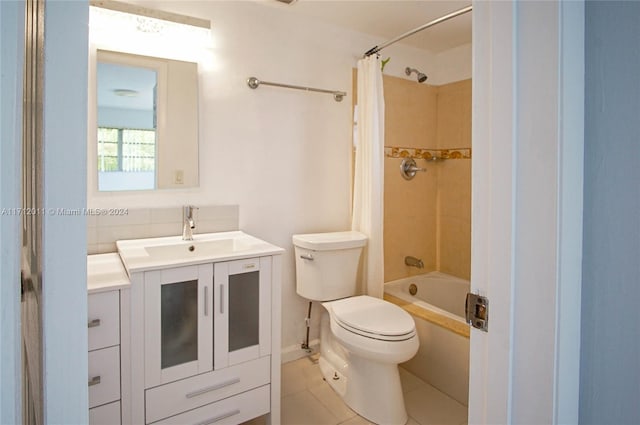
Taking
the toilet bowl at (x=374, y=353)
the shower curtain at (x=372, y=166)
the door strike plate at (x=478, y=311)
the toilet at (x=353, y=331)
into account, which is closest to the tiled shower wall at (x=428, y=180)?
the shower curtain at (x=372, y=166)

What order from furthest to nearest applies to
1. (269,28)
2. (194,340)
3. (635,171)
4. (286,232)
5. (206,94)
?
1. (286,232)
2. (269,28)
3. (206,94)
4. (194,340)
5. (635,171)

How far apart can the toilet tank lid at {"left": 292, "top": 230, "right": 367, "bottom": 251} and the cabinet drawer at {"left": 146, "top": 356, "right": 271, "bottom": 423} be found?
29.0 inches

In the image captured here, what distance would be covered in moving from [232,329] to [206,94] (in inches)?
51.6

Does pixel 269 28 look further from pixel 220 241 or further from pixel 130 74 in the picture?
pixel 220 241

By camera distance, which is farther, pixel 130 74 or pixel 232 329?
pixel 130 74

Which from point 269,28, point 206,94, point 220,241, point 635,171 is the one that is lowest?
point 220,241

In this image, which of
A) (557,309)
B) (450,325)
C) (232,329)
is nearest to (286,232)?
(232,329)

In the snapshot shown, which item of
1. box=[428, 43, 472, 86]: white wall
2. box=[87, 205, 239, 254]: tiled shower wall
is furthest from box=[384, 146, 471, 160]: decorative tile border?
box=[87, 205, 239, 254]: tiled shower wall

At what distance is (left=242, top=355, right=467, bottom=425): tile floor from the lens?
2002 mm

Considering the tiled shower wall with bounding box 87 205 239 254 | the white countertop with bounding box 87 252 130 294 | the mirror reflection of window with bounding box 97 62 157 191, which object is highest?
the mirror reflection of window with bounding box 97 62 157 191

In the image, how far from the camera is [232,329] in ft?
5.73

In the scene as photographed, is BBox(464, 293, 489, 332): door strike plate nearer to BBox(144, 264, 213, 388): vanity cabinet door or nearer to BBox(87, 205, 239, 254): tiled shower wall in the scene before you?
BBox(144, 264, 213, 388): vanity cabinet door

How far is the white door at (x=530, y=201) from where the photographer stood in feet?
2.06

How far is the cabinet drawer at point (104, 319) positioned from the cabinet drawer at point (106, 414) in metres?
0.23
